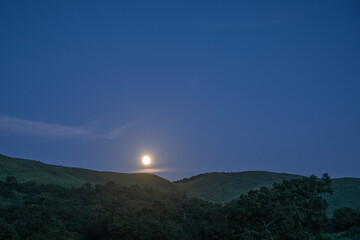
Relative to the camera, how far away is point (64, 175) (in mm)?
63406

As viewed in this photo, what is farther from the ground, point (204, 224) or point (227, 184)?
point (227, 184)

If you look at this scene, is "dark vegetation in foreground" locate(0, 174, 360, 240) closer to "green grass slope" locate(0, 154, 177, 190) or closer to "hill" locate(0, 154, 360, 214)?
"green grass slope" locate(0, 154, 177, 190)

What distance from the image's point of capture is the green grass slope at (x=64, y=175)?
49844mm

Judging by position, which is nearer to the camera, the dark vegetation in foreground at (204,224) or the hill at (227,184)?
the dark vegetation in foreground at (204,224)

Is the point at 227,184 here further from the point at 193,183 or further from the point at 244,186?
the point at 193,183

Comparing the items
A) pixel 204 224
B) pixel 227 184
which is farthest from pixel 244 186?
pixel 204 224

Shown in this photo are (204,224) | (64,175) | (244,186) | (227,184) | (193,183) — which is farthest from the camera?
→ (193,183)

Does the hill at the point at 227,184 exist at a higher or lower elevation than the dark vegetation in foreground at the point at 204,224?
higher

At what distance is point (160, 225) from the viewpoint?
23297 mm

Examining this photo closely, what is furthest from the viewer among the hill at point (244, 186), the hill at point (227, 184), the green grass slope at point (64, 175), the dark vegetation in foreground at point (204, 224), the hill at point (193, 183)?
the hill at point (227, 184)

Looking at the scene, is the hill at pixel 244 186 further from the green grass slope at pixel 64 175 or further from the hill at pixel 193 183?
the green grass slope at pixel 64 175

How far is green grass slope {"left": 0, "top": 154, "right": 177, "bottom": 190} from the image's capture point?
164 ft

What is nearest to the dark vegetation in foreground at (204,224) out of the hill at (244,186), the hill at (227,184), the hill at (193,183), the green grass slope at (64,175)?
the green grass slope at (64,175)

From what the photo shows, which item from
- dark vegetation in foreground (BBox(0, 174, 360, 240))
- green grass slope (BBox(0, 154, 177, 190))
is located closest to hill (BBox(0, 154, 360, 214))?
green grass slope (BBox(0, 154, 177, 190))
